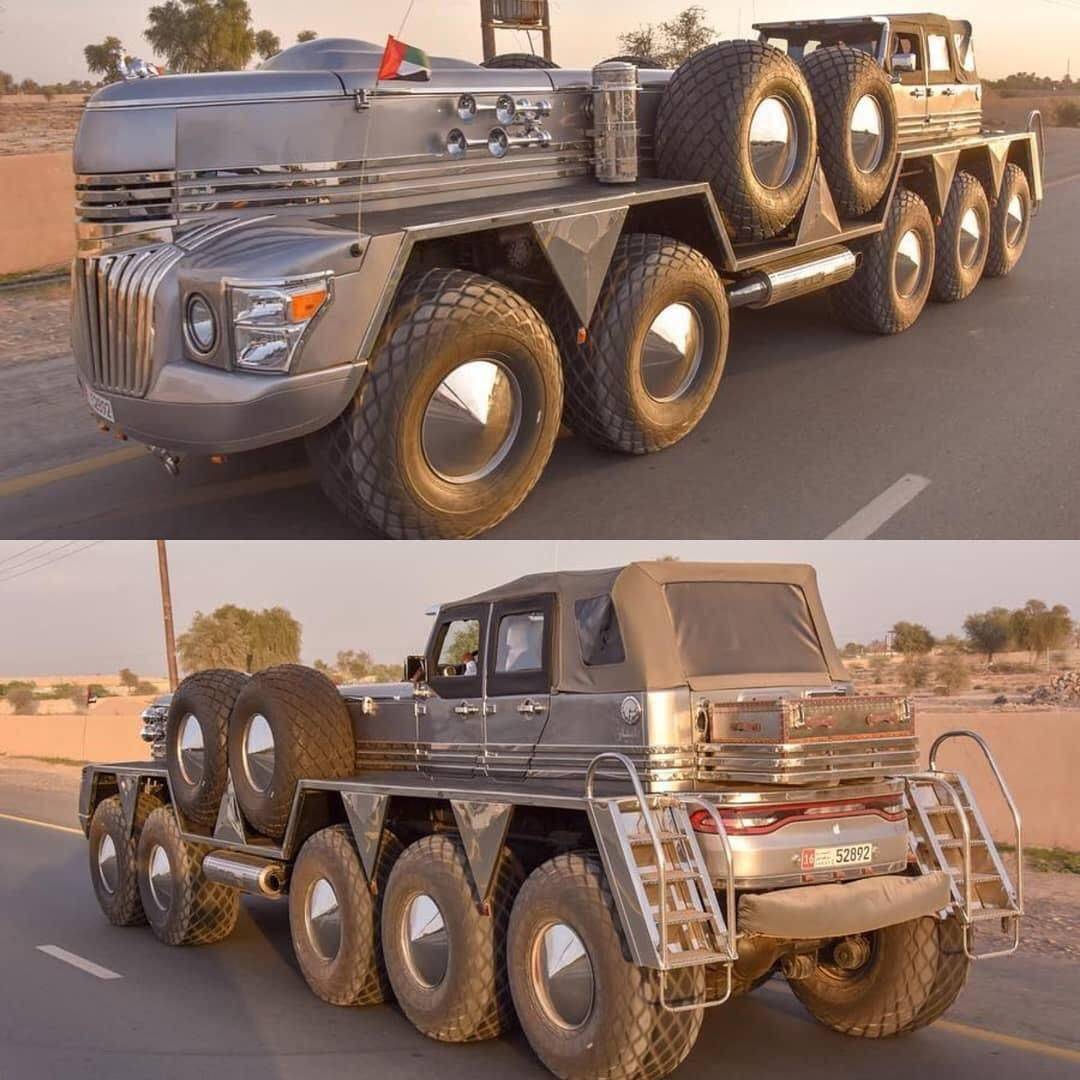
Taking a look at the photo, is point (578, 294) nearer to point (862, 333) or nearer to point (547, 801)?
point (547, 801)

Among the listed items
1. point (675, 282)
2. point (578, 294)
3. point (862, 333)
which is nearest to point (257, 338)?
point (578, 294)

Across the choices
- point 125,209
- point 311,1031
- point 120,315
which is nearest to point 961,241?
point 125,209

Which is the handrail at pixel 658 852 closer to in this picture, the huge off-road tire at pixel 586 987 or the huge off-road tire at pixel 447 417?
the huge off-road tire at pixel 586 987

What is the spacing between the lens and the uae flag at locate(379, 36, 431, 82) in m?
7.59

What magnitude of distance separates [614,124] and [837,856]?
5.20 m

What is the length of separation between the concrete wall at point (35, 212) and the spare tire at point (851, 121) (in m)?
10.8

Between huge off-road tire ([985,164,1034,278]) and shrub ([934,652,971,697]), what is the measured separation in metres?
12.7

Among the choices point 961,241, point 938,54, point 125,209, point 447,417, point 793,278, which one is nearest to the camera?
point 447,417

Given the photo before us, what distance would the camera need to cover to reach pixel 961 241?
1403 centimetres

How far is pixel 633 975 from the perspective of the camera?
18.8 ft

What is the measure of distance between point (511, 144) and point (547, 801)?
462 centimetres

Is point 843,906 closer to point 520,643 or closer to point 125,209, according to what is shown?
point 520,643

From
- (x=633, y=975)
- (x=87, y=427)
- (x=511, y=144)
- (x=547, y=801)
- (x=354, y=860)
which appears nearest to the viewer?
(x=633, y=975)

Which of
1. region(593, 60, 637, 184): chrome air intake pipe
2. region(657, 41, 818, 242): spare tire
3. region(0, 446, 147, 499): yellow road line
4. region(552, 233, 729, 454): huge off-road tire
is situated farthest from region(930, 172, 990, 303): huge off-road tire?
region(0, 446, 147, 499): yellow road line
